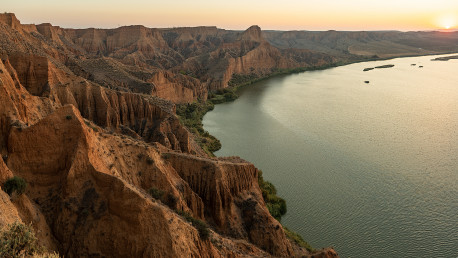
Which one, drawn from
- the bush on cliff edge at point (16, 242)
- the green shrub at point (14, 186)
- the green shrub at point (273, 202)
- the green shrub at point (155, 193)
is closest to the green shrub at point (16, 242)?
the bush on cliff edge at point (16, 242)

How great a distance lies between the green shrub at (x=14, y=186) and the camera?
1705cm

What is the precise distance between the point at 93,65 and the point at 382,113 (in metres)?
60.3

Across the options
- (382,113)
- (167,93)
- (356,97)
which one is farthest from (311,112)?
(167,93)

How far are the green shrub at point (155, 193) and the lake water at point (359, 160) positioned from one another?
1484cm

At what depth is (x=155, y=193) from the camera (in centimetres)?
2433

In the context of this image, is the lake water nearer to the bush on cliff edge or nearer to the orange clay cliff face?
the orange clay cliff face

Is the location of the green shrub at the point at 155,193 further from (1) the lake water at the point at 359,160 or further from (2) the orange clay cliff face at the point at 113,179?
(1) the lake water at the point at 359,160

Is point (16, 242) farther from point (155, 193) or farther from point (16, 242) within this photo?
point (155, 193)

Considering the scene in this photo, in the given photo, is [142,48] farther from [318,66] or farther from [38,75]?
[38,75]

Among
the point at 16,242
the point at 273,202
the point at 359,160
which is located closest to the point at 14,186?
the point at 16,242

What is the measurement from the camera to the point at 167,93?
75438 mm

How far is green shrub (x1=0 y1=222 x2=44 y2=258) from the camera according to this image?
12023 millimetres

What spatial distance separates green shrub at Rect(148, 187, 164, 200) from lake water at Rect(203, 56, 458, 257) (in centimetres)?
1484

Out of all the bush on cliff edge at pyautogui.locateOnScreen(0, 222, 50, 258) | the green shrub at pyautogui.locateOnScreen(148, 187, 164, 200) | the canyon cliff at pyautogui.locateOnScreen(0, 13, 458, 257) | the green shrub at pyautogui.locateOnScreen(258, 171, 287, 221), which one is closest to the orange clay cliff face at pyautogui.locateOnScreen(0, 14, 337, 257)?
the canyon cliff at pyautogui.locateOnScreen(0, 13, 458, 257)
